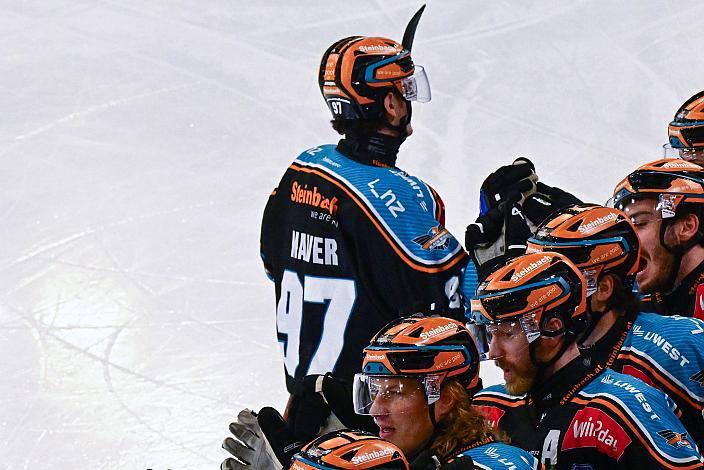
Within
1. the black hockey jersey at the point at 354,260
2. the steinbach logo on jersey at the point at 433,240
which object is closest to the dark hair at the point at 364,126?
the black hockey jersey at the point at 354,260

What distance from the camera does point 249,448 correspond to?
3818 mm

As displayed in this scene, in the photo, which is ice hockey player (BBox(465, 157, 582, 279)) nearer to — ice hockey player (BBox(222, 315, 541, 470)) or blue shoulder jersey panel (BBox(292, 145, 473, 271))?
blue shoulder jersey panel (BBox(292, 145, 473, 271))

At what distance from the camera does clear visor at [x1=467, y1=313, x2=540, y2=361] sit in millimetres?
3588

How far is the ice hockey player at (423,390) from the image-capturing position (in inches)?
138

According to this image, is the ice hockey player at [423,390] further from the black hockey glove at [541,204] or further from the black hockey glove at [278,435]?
the black hockey glove at [541,204]

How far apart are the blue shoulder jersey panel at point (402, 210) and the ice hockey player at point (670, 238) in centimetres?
62

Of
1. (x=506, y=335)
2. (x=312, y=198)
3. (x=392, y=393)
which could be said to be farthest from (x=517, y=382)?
(x=312, y=198)

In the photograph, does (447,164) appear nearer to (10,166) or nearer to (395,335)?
(10,166)

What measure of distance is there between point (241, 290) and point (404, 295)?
267cm

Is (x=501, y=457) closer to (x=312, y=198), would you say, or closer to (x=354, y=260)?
(x=354, y=260)

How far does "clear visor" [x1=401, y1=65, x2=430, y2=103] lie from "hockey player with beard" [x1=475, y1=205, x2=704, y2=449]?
2.69ft

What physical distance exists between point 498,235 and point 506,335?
916mm

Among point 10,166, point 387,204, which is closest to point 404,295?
point 387,204

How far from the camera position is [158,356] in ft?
21.2
